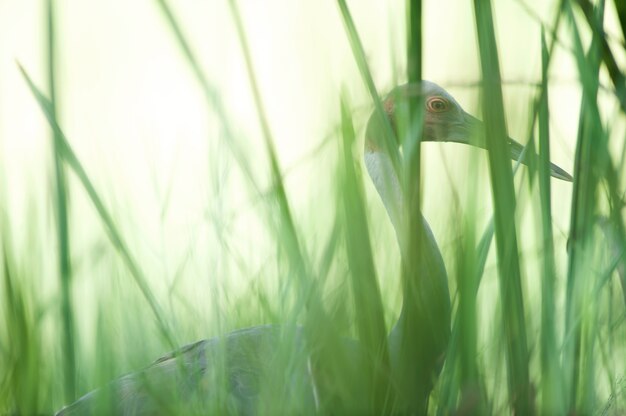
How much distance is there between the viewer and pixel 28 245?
1.70 feet

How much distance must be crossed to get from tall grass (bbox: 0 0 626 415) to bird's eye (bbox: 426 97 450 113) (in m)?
0.78

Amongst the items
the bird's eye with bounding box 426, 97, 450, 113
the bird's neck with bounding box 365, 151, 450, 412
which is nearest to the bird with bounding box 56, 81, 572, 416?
the bird's neck with bounding box 365, 151, 450, 412

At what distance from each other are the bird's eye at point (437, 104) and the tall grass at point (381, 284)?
782 mm

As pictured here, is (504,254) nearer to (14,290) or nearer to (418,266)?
(418,266)

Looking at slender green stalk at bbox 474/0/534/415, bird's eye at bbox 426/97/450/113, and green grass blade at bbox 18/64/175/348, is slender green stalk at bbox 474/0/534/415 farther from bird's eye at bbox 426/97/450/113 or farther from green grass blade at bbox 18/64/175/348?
bird's eye at bbox 426/97/450/113

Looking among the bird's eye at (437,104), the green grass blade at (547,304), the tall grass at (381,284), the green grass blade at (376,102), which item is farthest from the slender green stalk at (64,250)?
the bird's eye at (437,104)

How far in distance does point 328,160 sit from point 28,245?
24cm

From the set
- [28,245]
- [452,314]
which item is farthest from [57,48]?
[452,314]

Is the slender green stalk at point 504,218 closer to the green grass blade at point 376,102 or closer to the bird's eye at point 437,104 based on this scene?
the green grass blade at point 376,102

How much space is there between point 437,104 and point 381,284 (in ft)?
3.29

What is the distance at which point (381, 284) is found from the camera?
0.39 meters

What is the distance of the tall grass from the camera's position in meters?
0.36

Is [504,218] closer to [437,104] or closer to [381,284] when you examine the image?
[381,284]

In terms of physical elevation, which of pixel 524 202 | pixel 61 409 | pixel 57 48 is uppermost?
pixel 57 48
